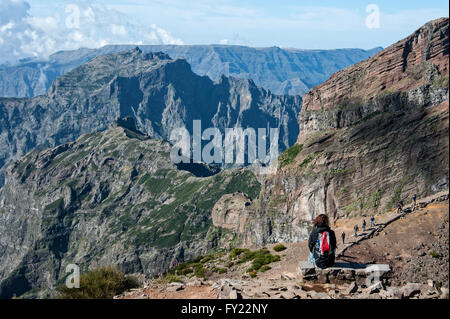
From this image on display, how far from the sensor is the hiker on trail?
106 ft

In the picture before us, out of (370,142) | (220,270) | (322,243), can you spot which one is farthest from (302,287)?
(370,142)

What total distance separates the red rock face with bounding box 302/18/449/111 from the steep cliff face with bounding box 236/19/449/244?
0.95ft

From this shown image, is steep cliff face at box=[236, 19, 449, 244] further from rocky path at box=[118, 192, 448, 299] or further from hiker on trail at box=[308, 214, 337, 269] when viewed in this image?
hiker on trail at box=[308, 214, 337, 269]

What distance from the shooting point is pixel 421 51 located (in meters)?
106

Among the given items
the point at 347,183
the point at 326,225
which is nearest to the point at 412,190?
the point at 347,183

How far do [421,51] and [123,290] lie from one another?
3727 inches

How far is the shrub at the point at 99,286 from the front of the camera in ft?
140

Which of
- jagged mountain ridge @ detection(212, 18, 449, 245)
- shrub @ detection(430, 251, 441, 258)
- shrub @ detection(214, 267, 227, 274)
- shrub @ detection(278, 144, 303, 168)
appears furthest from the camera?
shrub @ detection(278, 144, 303, 168)

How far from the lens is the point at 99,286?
44.0 meters

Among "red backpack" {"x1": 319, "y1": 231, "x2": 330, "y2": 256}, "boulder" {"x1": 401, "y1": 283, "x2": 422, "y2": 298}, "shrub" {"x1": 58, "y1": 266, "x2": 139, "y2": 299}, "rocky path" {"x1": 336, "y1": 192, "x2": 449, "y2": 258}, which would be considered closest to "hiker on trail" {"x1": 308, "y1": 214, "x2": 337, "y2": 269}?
"red backpack" {"x1": 319, "y1": 231, "x2": 330, "y2": 256}

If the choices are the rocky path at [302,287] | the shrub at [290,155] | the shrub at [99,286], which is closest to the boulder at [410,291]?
the rocky path at [302,287]

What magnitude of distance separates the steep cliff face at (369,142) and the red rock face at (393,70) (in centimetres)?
29
